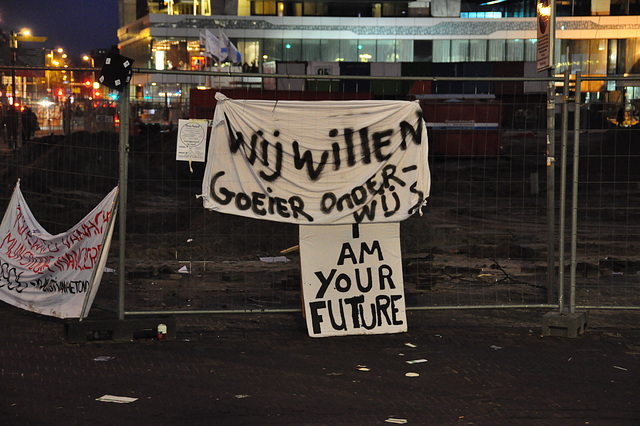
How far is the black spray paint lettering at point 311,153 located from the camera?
8.20m

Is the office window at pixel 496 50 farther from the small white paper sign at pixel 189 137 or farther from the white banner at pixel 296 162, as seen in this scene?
the small white paper sign at pixel 189 137

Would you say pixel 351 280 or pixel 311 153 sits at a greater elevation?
pixel 311 153

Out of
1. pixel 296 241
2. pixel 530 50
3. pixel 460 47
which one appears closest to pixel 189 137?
pixel 296 241

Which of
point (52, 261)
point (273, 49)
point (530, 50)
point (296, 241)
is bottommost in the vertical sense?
point (296, 241)

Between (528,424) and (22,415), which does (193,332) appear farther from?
(528,424)

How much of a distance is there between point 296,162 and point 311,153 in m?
0.18

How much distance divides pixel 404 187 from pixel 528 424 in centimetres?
321

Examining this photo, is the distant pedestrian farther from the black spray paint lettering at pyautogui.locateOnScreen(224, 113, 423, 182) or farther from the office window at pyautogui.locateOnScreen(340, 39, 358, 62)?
the office window at pyautogui.locateOnScreen(340, 39, 358, 62)

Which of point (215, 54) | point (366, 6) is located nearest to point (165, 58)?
point (366, 6)

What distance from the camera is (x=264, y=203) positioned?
323 inches

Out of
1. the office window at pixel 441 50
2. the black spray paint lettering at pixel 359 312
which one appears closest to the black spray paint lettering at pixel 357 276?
the black spray paint lettering at pixel 359 312

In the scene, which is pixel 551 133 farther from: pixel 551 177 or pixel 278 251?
pixel 278 251

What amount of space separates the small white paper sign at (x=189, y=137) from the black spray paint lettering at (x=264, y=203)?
1.25ft

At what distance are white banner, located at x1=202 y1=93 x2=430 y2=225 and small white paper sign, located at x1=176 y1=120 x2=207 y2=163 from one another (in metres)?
0.20
